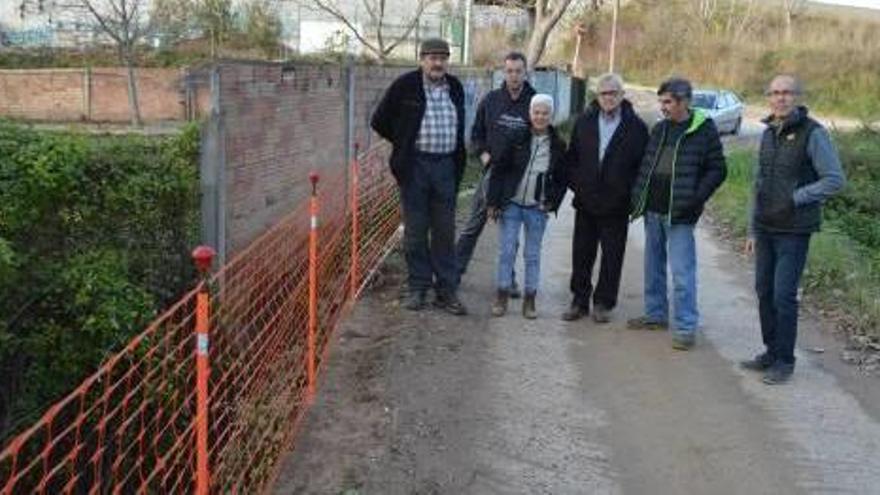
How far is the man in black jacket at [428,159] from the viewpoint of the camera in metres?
7.55

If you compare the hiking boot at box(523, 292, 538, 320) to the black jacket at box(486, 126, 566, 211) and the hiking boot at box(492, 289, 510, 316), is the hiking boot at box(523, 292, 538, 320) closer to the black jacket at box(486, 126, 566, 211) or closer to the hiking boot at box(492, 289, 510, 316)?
the hiking boot at box(492, 289, 510, 316)

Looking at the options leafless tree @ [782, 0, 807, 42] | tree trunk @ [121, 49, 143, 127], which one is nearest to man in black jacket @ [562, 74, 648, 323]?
tree trunk @ [121, 49, 143, 127]

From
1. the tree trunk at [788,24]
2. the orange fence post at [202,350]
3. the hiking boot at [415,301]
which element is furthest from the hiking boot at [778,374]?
the tree trunk at [788,24]

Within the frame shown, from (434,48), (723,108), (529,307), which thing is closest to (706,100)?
(723,108)

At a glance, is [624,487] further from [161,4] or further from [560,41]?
[560,41]

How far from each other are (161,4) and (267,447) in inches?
1540

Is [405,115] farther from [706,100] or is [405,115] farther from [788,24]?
[788,24]

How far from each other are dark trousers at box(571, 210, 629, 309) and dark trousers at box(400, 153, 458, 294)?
874 mm

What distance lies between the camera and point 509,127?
25.4 feet

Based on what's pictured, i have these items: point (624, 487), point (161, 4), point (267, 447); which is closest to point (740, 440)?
point (624, 487)

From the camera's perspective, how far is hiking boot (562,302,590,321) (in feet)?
26.5

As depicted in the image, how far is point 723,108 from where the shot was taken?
34.4m

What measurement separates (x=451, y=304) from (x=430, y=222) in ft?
1.94

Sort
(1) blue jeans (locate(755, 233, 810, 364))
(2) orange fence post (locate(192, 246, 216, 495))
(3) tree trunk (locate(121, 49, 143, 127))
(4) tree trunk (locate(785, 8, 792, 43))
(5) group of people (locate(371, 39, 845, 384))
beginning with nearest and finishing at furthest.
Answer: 1. (2) orange fence post (locate(192, 246, 216, 495))
2. (1) blue jeans (locate(755, 233, 810, 364))
3. (5) group of people (locate(371, 39, 845, 384))
4. (3) tree trunk (locate(121, 49, 143, 127))
5. (4) tree trunk (locate(785, 8, 792, 43))
